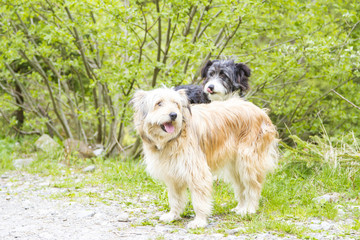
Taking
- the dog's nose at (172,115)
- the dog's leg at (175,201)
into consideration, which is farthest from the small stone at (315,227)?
the dog's nose at (172,115)

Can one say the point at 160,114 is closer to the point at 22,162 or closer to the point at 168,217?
the point at 168,217

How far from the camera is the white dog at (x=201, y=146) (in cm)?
420

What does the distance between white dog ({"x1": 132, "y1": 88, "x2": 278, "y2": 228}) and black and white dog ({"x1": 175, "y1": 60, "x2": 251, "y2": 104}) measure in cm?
98

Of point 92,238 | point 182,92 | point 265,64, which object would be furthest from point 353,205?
point 265,64

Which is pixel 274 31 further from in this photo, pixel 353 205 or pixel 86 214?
pixel 86 214

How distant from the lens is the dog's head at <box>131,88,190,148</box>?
13.4 ft

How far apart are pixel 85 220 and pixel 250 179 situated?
5.83 ft

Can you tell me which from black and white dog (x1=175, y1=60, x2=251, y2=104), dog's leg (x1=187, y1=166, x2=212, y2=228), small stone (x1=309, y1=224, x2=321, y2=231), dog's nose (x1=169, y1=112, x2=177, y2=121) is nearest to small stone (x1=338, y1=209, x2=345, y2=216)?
small stone (x1=309, y1=224, x2=321, y2=231)

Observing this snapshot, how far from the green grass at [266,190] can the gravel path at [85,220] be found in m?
0.11

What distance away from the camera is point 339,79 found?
8430 millimetres

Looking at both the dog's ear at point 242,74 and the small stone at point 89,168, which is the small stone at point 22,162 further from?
the dog's ear at point 242,74

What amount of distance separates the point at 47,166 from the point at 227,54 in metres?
3.78

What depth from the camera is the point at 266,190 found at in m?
5.23

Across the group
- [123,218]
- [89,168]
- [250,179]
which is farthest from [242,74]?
[89,168]
